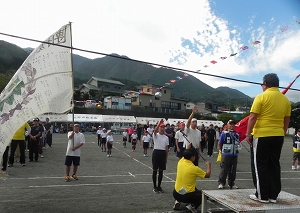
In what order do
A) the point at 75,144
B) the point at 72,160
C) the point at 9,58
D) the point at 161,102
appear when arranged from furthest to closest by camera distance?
the point at 9,58 → the point at 161,102 → the point at 75,144 → the point at 72,160

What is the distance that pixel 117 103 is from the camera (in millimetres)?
59438

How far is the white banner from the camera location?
4738mm

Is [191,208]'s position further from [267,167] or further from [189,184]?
[267,167]

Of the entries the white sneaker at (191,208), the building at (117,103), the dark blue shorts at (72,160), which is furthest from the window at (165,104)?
the white sneaker at (191,208)

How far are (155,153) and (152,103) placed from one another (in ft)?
203

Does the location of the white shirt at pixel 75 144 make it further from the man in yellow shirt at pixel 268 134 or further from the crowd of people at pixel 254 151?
the man in yellow shirt at pixel 268 134

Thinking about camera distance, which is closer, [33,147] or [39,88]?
[39,88]

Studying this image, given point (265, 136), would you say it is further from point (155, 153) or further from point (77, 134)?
point (77, 134)

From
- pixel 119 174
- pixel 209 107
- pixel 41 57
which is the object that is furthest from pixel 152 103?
pixel 41 57

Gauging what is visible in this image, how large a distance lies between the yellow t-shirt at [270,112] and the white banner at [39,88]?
11.6ft

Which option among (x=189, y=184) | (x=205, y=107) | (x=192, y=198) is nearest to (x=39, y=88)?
(x=189, y=184)

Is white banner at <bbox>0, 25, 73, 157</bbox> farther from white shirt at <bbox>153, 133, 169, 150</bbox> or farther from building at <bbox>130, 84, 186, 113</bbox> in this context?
building at <bbox>130, 84, 186, 113</bbox>

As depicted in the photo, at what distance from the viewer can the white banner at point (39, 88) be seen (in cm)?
474

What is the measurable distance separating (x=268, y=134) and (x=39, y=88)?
4.00 m
